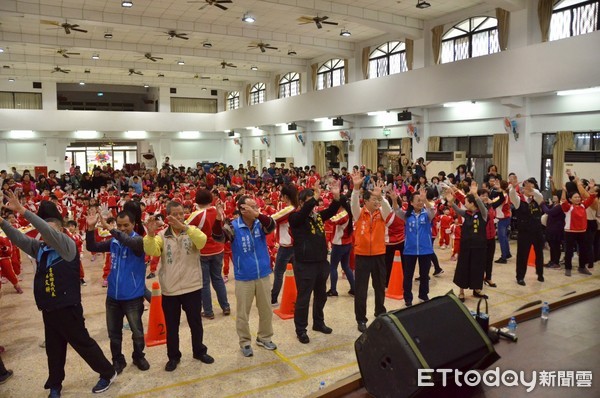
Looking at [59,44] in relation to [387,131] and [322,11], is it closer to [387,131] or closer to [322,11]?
[322,11]

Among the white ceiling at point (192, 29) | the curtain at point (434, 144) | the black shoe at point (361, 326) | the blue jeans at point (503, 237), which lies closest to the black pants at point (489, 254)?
the blue jeans at point (503, 237)

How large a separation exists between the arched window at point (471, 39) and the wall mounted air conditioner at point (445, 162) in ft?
10.7

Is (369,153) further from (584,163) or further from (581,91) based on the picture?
(584,163)

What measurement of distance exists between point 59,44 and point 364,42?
12.1m

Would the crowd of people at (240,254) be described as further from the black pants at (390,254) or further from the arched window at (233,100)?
the arched window at (233,100)

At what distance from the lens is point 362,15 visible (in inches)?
583

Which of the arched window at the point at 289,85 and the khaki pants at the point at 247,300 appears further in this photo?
the arched window at the point at 289,85

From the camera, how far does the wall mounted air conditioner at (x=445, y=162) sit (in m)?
15.8


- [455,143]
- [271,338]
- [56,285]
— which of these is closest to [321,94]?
[455,143]

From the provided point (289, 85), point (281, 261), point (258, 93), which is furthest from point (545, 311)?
point (258, 93)

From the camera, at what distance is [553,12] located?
12.9 meters

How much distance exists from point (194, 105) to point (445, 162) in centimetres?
2066

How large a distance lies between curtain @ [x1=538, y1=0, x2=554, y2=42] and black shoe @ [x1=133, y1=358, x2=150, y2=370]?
1324 cm

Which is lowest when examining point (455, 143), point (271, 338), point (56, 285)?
point (271, 338)
